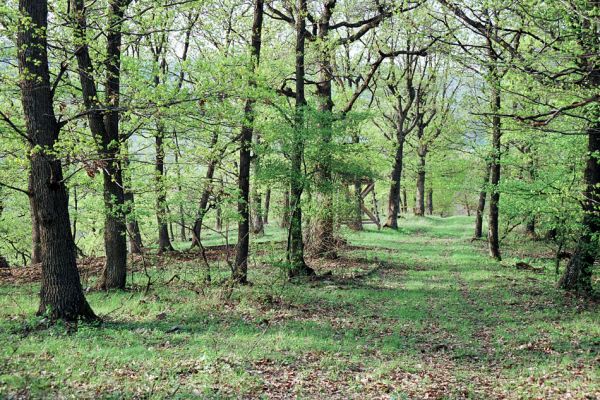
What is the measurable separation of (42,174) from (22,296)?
4870 millimetres

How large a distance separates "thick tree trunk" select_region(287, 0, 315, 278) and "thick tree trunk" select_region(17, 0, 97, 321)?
18.5ft

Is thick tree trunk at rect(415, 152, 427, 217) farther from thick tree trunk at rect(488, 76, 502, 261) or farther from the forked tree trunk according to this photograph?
thick tree trunk at rect(488, 76, 502, 261)

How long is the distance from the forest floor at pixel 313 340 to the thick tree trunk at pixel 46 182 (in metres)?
0.57

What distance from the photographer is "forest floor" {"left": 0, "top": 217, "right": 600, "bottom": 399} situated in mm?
6152

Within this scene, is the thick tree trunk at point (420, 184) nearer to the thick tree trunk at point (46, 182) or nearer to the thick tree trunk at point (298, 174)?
the thick tree trunk at point (298, 174)

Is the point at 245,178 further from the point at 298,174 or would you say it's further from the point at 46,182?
the point at 46,182

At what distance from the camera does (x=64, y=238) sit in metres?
8.55

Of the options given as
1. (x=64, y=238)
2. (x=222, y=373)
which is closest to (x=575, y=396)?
(x=222, y=373)

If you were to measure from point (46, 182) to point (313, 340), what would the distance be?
5.70 m

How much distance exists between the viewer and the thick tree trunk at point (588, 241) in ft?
36.8

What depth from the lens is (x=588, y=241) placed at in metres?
11.7

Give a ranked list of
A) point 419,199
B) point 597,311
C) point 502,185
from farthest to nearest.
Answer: point 419,199, point 502,185, point 597,311

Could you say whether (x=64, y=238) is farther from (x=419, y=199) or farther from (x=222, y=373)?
(x=419, y=199)

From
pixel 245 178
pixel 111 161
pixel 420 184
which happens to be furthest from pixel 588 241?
pixel 420 184
